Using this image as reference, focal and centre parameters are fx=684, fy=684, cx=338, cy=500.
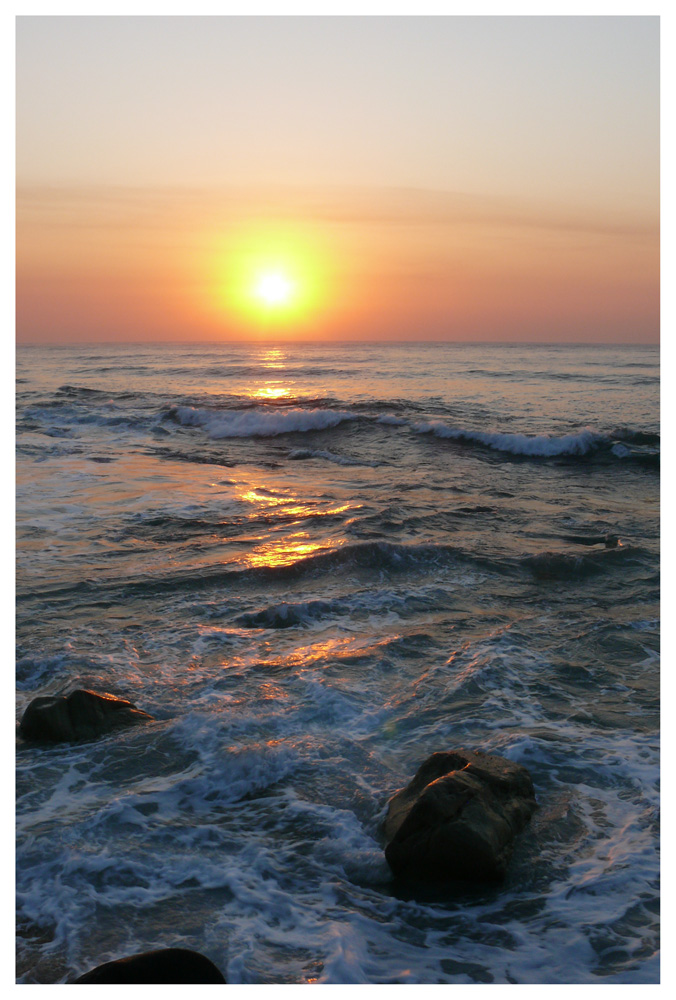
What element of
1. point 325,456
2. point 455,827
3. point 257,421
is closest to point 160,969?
point 455,827

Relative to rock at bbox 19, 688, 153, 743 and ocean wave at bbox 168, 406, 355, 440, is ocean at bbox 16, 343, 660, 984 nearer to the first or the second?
rock at bbox 19, 688, 153, 743

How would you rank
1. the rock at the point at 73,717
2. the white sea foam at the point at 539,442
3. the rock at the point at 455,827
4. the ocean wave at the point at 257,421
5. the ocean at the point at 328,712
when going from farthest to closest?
1. the ocean wave at the point at 257,421
2. the white sea foam at the point at 539,442
3. the rock at the point at 73,717
4. the rock at the point at 455,827
5. the ocean at the point at 328,712

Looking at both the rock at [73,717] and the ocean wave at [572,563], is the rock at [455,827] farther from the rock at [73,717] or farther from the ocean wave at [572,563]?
the ocean wave at [572,563]

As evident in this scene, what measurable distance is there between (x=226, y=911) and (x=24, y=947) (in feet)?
3.32

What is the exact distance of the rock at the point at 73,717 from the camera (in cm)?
525

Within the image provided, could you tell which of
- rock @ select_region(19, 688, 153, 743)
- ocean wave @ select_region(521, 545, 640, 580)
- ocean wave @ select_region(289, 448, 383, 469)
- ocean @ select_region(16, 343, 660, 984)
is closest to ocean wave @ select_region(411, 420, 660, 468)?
ocean @ select_region(16, 343, 660, 984)

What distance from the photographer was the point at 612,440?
19.0m

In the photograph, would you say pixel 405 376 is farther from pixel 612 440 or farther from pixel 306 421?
pixel 612 440

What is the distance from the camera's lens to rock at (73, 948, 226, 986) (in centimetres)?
287

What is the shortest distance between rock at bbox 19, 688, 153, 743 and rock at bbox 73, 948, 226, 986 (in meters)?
2.53

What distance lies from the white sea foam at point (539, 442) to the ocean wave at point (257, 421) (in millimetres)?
5271

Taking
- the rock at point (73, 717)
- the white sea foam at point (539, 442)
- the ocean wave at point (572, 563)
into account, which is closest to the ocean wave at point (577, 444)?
the white sea foam at point (539, 442)

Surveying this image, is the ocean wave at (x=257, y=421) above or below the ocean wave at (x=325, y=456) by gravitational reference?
above
